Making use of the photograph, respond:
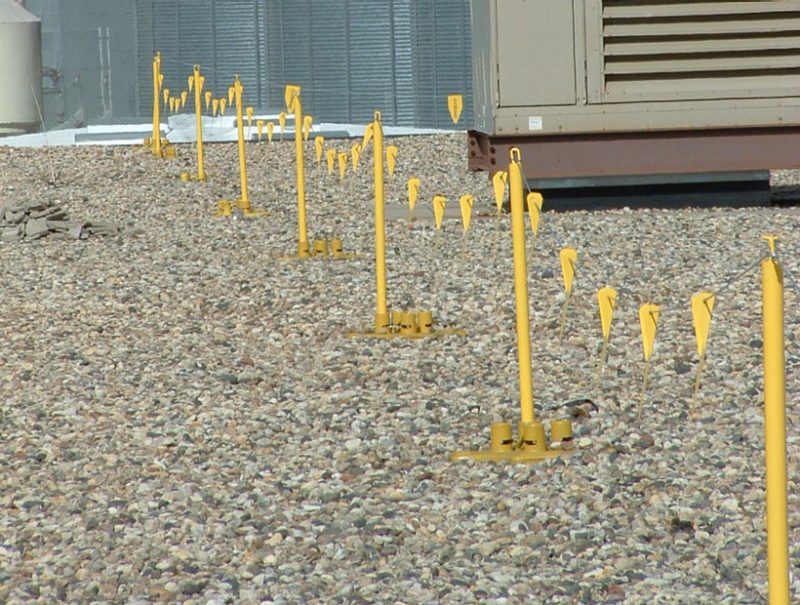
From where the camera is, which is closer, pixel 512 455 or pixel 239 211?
pixel 512 455

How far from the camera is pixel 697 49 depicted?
40.3 feet

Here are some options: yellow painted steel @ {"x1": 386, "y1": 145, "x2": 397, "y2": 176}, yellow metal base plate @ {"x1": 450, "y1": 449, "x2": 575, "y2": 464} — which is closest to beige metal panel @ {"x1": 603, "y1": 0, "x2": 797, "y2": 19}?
yellow painted steel @ {"x1": 386, "y1": 145, "x2": 397, "y2": 176}

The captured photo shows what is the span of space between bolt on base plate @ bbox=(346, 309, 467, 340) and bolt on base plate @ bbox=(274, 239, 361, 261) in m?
2.76

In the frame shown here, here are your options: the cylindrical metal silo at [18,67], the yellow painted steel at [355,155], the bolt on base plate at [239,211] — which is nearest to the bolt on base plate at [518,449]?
the bolt on base plate at [239,211]

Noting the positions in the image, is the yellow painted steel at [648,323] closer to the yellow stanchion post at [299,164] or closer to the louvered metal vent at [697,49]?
the yellow stanchion post at [299,164]

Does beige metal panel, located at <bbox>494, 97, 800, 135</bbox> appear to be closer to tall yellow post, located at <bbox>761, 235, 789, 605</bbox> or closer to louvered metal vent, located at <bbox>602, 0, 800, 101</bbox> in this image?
louvered metal vent, located at <bbox>602, 0, 800, 101</bbox>

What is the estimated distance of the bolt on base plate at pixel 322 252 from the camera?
10109 mm

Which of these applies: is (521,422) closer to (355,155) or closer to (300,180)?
(300,180)

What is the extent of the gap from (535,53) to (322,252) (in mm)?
3051

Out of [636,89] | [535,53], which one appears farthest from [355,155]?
[636,89]

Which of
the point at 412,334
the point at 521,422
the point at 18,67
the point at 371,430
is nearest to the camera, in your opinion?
the point at 521,422

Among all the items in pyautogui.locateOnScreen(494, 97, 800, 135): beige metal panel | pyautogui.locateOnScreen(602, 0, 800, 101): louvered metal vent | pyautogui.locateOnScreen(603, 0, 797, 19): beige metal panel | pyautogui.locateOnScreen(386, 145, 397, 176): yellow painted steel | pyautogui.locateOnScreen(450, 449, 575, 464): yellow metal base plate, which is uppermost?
pyautogui.locateOnScreen(603, 0, 797, 19): beige metal panel

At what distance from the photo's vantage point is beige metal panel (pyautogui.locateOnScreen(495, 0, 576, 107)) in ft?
39.7

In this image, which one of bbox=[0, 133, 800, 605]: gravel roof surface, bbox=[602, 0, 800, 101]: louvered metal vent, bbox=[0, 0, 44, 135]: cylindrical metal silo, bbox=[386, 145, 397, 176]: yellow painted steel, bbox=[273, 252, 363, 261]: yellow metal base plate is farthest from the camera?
bbox=[0, 0, 44, 135]: cylindrical metal silo
